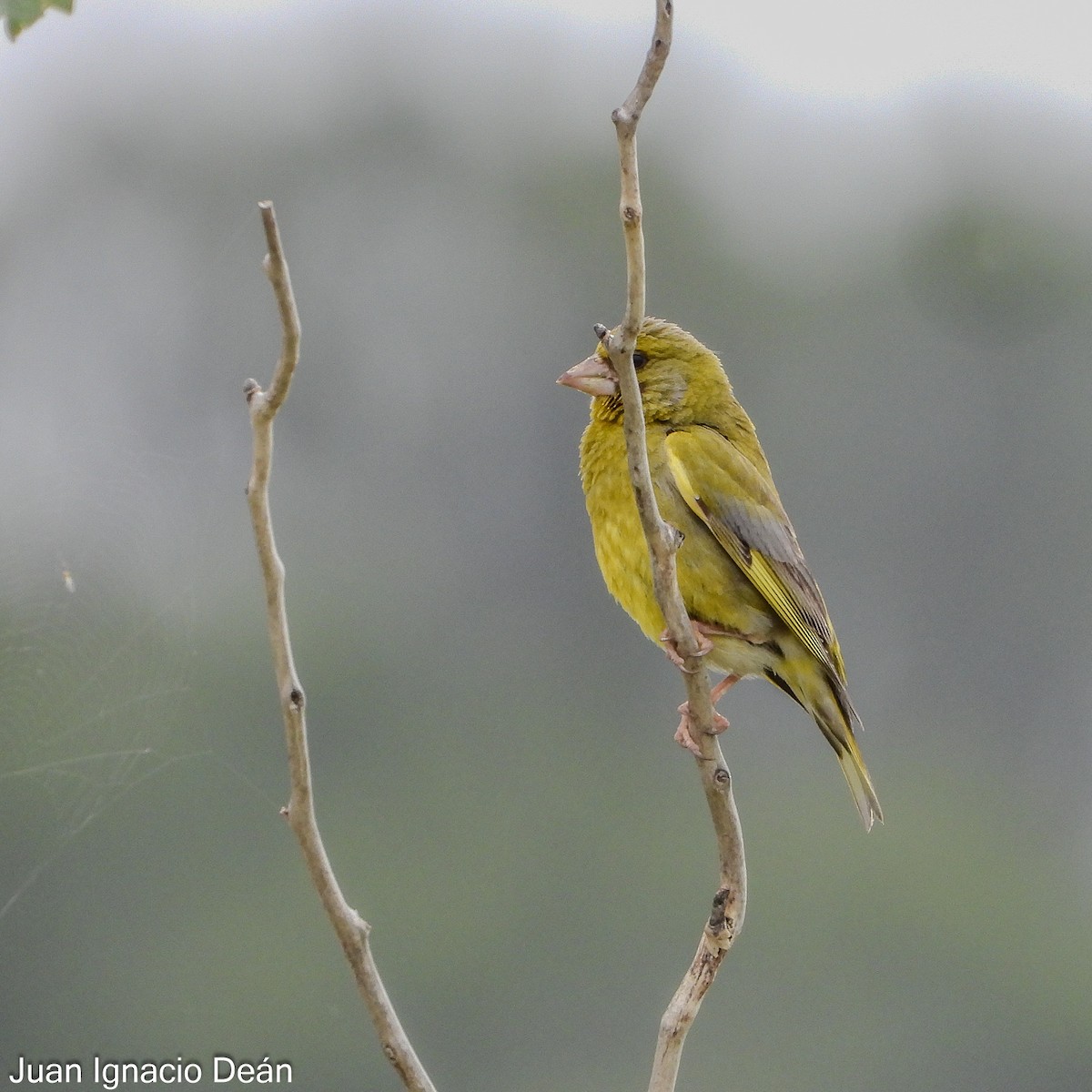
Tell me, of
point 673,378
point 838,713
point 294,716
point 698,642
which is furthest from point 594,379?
point 294,716

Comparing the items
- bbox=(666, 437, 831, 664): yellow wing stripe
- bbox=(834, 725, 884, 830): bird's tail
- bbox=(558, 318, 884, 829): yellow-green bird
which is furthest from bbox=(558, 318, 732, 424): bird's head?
bbox=(834, 725, 884, 830): bird's tail

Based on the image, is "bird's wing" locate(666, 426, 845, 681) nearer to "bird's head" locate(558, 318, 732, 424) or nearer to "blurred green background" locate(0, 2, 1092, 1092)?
"bird's head" locate(558, 318, 732, 424)

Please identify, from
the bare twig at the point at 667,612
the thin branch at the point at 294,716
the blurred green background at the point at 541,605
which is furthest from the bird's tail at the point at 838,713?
the blurred green background at the point at 541,605

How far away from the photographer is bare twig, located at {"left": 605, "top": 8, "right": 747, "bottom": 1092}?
3021 mm

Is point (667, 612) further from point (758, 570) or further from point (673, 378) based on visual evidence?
point (673, 378)

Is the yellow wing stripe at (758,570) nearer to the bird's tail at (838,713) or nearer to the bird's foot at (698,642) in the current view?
the bird's tail at (838,713)

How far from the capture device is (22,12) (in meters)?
2.60

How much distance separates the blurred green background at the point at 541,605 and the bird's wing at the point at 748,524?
10566mm

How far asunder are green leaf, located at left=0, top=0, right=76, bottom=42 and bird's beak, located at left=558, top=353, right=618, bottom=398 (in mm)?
2336

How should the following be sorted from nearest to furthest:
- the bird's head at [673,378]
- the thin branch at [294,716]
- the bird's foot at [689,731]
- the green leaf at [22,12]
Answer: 1. the green leaf at [22,12]
2. the thin branch at [294,716]
3. the bird's foot at [689,731]
4. the bird's head at [673,378]

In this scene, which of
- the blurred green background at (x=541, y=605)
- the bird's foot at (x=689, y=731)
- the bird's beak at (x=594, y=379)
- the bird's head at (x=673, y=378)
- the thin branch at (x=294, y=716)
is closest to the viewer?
the thin branch at (x=294, y=716)

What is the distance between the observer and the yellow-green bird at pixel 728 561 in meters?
4.85

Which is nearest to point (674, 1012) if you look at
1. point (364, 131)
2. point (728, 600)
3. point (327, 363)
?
point (728, 600)

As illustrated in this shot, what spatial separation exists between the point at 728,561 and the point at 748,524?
115mm
